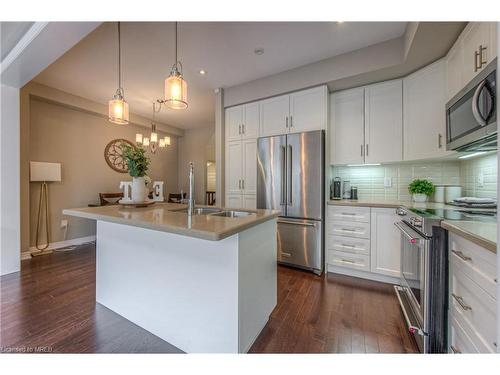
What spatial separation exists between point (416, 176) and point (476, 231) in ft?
6.75

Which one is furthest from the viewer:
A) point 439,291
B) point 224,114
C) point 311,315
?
point 224,114

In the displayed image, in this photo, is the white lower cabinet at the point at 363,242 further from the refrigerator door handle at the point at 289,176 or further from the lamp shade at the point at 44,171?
the lamp shade at the point at 44,171

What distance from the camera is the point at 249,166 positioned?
3.23 m

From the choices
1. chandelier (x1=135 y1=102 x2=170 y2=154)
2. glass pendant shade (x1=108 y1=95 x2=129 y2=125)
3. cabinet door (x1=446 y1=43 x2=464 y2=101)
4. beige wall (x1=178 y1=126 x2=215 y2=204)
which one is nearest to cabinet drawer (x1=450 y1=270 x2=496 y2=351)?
cabinet door (x1=446 y1=43 x2=464 y2=101)

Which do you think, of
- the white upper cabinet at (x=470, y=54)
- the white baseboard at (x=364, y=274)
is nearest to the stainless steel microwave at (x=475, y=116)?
the white upper cabinet at (x=470, y=54)

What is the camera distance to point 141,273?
1.63m

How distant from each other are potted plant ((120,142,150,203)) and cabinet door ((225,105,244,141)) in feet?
5.42

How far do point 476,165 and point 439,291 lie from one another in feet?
5.29

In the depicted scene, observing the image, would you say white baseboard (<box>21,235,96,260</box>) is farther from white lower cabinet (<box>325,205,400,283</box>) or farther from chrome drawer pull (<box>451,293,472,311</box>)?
chrome drawer pull (<box>451,293,472,311</box>)

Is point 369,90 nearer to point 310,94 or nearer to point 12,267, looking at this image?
point 310,94

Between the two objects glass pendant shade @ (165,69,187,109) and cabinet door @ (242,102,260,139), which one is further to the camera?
cabinet door @ (242,102,260,139)

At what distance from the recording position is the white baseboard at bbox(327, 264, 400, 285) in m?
2.42

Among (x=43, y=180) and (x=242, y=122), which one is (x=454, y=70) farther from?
(x=43, y=180)
